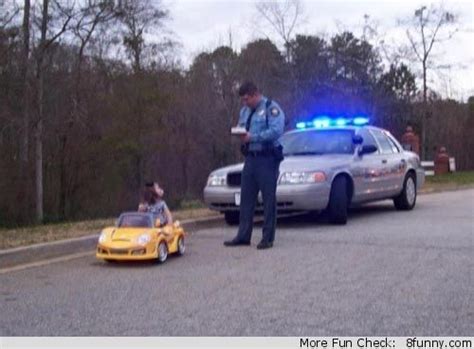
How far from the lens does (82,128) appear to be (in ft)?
78.5

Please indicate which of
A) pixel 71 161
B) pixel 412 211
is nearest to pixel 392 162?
pixel 412 211

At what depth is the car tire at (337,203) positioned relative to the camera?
9.69 m

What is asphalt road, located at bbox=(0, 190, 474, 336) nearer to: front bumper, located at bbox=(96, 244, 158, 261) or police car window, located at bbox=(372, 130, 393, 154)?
front bumper, located at bbox=(96, 244, 158, 261)

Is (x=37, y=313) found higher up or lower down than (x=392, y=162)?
lower down

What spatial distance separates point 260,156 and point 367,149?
125 inches

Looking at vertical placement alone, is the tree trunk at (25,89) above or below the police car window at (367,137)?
above

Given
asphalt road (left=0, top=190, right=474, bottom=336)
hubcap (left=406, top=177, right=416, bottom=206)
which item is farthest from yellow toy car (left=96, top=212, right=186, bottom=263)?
hubcap (left=406, top=177, right=416, bottom=206)

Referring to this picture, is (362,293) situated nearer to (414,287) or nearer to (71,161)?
(414,287)

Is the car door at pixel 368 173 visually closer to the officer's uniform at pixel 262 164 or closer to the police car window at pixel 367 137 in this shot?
the police car window at pixel 367 137

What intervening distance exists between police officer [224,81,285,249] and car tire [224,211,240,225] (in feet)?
6.08

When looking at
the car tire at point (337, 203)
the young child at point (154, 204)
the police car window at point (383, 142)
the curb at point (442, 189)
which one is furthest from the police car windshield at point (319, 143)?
the curb at point (442, 189)

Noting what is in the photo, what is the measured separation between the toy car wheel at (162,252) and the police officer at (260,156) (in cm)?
110

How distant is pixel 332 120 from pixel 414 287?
5.88 m

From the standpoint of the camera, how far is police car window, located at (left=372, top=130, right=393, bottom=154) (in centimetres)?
1148
